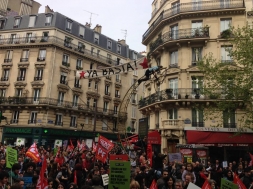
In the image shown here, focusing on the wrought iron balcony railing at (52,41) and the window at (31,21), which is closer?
the wrought iron balcony railing at (52,41)

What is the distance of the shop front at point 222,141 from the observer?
19984mm

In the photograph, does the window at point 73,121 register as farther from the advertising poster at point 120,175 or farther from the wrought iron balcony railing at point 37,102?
the advertising poster at point 120,175

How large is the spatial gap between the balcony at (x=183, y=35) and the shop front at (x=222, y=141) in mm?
8400

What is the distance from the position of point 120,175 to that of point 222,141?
16125 mm

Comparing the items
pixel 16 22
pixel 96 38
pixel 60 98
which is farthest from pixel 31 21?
pixel 60 98

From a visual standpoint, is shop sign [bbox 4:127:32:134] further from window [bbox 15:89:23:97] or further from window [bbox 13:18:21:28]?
window [bbox 13:18:21:28]

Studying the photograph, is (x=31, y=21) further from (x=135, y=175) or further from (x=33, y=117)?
(x=135, y=175)

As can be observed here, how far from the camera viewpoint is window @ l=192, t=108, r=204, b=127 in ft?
70.5

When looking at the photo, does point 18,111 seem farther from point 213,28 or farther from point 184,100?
point 213,28

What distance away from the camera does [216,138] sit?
20.3m

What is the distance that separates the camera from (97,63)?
4072 cm

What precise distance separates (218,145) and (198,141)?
1714 mm

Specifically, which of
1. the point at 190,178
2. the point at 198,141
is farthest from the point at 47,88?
the point at 190,178

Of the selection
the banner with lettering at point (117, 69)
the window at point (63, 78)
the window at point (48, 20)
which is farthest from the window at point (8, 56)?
the banner with lettering at point (117, 69)
